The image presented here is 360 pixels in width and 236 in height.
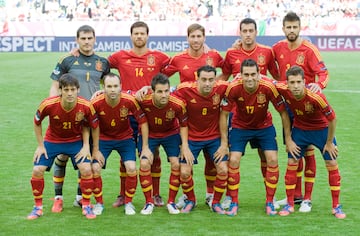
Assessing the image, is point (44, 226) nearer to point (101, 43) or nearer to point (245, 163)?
point (245, 163)

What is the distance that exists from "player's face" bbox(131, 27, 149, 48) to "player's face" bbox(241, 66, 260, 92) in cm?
119

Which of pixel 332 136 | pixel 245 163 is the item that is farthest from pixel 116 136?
pixel 245 163

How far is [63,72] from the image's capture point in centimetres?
724

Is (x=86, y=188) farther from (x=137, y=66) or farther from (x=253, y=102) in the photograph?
(x=253, y=102)

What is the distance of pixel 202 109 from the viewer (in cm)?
702

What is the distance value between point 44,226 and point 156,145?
141 centimetres

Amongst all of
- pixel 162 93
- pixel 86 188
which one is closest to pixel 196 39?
pixel 162 93

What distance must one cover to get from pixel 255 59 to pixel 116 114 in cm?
161

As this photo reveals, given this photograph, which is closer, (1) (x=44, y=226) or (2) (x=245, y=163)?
(1) (x=44, y=226)

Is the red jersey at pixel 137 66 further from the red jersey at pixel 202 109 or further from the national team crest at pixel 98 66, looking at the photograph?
the red jersey at pixel 202 109

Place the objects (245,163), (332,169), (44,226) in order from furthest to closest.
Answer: (245,163) < (332,169) < (44,226)

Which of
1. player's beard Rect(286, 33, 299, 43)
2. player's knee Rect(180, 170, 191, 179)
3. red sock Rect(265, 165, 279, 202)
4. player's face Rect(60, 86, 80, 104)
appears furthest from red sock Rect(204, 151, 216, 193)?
player's face Rect(60, 86, 80, 104)

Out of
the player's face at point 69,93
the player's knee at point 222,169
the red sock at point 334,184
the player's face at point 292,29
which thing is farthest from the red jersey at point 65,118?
the red sock at point 334,184

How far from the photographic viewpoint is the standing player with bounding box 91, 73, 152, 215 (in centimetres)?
688
